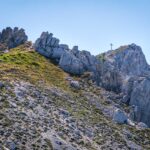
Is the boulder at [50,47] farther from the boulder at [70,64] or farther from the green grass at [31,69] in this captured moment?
the boulder at [70,64]

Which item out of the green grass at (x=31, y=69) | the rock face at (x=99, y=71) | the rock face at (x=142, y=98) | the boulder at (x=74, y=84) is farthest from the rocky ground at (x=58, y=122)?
the rock face at (x=99, y=71)

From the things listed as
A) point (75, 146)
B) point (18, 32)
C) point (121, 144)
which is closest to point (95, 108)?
point (121, 144)

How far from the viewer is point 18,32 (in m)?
188

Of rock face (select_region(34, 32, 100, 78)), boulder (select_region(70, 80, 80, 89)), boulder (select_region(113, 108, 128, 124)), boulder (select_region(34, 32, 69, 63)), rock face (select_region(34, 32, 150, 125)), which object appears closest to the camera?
boulder (select_region(113, 108, 128, 124))

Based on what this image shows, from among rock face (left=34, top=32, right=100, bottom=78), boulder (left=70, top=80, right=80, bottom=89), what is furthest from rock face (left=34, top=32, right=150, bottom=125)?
boulder (left=70, top=80, right=80, bottom=89)

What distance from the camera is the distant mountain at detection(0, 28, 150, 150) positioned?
86.4 metres

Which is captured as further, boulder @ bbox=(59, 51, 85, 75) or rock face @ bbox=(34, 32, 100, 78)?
rock face @ bbox=(34, 32, 100, 78)

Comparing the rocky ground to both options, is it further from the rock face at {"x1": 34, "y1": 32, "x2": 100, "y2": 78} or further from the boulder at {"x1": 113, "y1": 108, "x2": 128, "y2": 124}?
the rock face at {"x1": 34, "y1": 32, "x2": 100, "y2": 78}

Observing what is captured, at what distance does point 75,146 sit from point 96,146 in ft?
20.0

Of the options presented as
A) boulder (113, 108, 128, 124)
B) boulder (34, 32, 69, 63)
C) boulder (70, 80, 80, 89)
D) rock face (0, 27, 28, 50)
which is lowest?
boulder (113, 108, 128, 124)

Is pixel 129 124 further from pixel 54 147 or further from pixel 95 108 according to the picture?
pixel 54 147

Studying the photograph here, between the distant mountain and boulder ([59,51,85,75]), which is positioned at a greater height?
boulder ([59,51,85,75])

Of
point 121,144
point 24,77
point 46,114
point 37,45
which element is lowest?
point 121,144

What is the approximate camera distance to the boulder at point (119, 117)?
366 ft
